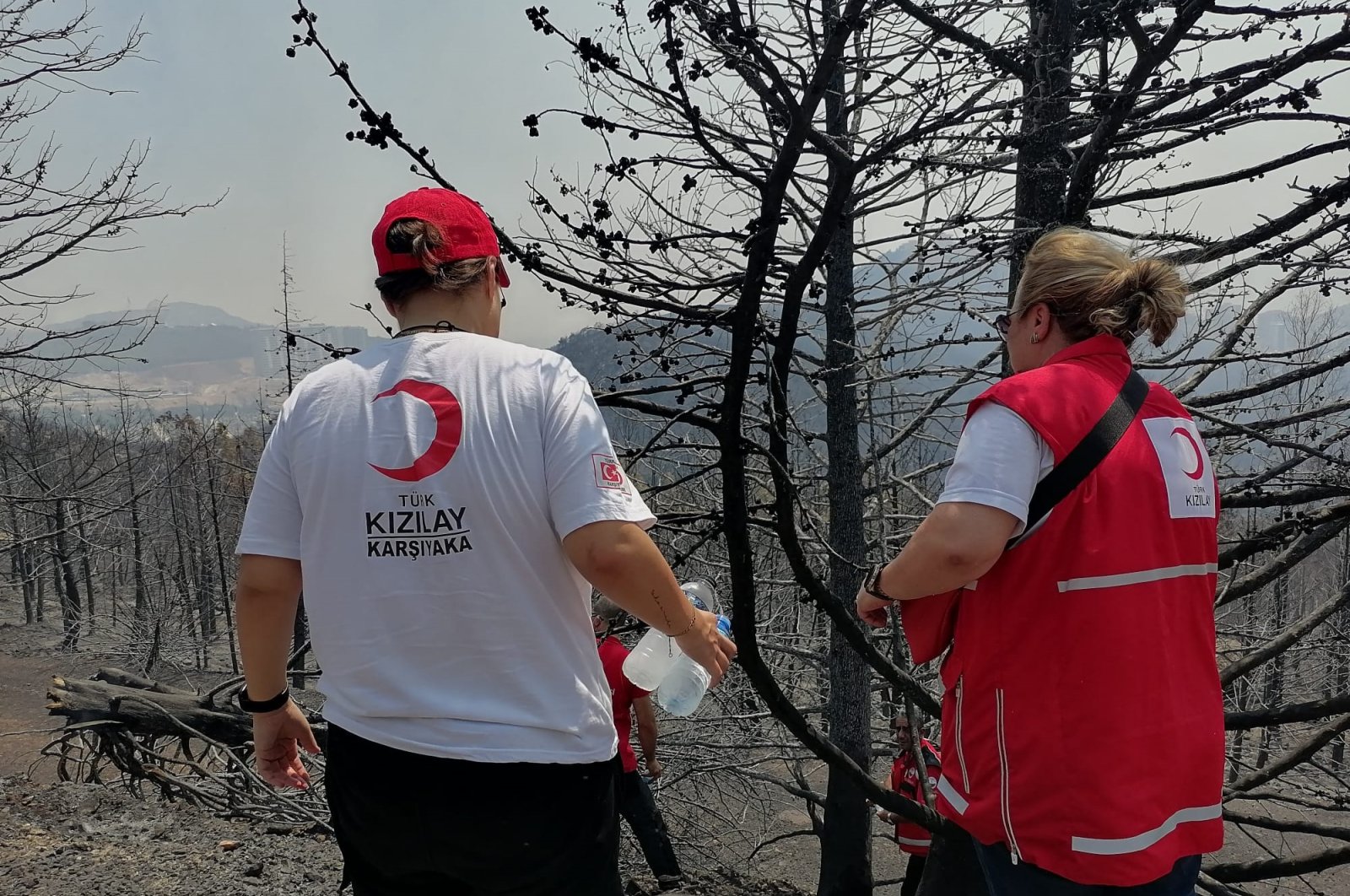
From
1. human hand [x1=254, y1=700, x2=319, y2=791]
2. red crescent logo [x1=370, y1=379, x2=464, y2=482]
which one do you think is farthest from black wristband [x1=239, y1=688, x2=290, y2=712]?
red crescent logo [x1=370, y1=379, x2=464, y2=482]

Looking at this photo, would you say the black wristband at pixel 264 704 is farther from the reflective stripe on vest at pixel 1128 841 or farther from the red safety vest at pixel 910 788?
the red safety vest at pixel 910 788

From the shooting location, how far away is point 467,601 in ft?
5.24

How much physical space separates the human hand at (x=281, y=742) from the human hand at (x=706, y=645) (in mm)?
896

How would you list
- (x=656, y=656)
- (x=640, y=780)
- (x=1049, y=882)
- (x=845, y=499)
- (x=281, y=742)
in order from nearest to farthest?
(x=1049, y=882)
(x=281, y=742)
(x=656, y=656)
(x=640, y=780)
(x=845, y=499)

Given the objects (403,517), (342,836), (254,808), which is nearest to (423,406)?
(403,517)

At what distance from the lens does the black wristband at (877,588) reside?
1.84 metres

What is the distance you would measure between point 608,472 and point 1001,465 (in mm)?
699

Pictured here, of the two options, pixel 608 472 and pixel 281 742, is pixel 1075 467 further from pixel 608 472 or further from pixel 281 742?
pixel 281 742

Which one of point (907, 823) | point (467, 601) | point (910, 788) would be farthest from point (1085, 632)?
point (910, 788)

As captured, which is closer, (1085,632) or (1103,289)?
(1085,632)

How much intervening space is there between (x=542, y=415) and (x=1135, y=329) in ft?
3.93

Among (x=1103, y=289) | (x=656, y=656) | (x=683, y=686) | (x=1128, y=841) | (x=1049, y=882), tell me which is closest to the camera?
(x=1128, y=841)

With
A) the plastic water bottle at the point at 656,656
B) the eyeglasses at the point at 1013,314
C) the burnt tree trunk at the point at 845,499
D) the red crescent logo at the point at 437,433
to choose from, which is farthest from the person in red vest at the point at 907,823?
the red crescent logo at the point at 437,433

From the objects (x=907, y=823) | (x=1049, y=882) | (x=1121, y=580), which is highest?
(x=1121, y=580)
